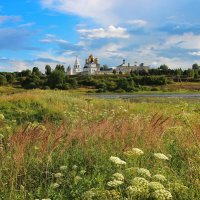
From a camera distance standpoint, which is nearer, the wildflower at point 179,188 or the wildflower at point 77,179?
the wildflower at point 179,188

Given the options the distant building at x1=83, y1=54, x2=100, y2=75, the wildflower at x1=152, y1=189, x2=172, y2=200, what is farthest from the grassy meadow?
the distant building at x1=83, y1=54, x2=100, y2=75

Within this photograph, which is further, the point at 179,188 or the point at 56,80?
the point at 56,80

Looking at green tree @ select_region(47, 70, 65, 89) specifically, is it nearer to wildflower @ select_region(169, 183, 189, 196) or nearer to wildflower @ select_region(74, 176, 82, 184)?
wildflower @ select_region(74, 176, 82, 184)

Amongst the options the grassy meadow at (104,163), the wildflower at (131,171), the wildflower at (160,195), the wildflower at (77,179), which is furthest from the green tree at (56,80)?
the wildflower at (160,195)

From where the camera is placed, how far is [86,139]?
6926 mm

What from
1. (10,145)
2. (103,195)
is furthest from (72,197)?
(10,145)

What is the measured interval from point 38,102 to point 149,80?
74739 mm

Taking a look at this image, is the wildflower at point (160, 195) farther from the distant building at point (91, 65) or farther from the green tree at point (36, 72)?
the distant building at point (91, 65)

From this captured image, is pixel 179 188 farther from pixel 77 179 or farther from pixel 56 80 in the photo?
pixel 56 80

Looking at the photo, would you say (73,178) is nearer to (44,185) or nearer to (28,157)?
(44,185)

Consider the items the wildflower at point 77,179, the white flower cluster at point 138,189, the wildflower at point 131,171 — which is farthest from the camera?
the wildflower at point 77,179

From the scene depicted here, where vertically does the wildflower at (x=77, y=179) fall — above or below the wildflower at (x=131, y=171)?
below

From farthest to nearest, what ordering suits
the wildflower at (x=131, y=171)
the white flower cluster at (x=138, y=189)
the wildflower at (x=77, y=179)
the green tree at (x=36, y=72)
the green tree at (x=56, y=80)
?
the green tree at (x=36, y=72)
the green tree at (x=56, y=80)
the wildflower at (x=77, y=179)
the wildflower at (x=131, y=171)
the white flower cluster at (x=138, y=189)

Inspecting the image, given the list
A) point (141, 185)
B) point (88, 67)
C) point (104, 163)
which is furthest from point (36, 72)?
point (141, 185)
